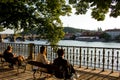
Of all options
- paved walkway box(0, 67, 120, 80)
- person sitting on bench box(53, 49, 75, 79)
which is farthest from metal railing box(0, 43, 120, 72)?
person sitting on bench box(53, 49, 75, 79)

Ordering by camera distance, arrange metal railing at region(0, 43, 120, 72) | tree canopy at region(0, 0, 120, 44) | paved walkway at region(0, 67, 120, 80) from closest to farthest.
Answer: paved walkway at region(0, 67, 120, 80) → metal railing at region(0, 43, 120, 72) → tree canopy at region(0, 0, 120, 44)

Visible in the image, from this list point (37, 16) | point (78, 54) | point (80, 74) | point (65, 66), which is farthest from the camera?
point (37, 16)

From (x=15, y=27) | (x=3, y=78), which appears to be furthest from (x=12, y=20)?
(x=3, y=78)

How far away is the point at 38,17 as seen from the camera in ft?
54.7

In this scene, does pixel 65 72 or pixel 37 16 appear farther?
pixel 37 16

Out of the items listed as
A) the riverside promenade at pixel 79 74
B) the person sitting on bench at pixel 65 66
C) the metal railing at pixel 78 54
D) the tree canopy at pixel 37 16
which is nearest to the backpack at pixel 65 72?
the person sitting on bench at pixel 65 66

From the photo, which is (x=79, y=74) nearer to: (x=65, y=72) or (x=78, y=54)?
(x=65, y=72)

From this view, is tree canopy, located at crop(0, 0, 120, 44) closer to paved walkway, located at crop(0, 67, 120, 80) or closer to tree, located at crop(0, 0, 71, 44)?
tree, located at crop(0, 0, 71, 44)

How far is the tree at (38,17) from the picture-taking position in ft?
52.4

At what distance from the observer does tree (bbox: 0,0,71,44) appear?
16.0m

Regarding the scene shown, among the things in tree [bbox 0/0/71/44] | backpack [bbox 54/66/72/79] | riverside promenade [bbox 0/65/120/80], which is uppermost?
tree [bbox 0/0/71/44]

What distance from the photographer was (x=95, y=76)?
996 cm

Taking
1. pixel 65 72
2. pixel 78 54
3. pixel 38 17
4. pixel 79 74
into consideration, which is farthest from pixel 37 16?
pixel 65 72

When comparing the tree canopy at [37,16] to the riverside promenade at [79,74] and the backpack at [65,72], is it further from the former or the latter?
the backpack at [65,72]
